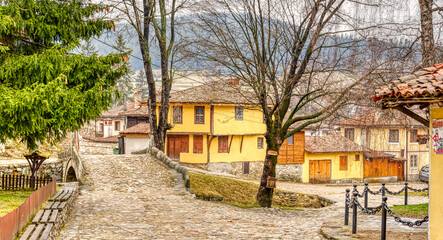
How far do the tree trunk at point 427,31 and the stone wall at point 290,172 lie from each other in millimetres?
30393

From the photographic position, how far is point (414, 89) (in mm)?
7352

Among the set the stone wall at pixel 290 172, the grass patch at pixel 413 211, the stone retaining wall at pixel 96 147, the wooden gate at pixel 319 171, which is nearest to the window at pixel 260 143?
the stone wall at pixel 290 172

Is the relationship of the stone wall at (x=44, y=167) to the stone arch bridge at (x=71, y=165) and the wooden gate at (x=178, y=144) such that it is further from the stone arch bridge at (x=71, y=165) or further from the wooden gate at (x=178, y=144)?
the wooden gate at (x=178, y=144)

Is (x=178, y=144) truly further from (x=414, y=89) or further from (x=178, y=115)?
(x=414, y=89)

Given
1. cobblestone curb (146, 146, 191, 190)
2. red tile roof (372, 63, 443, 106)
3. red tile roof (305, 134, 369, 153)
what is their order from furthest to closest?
red tile roof (305, 134, 369, 153), cobblestone curb (146, 146, 191, 190), red tile roof (372, 63, 443, 106)

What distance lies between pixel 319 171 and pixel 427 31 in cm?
3189

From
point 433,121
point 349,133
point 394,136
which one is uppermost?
point 433,121

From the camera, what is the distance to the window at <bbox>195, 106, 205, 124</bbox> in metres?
37.3

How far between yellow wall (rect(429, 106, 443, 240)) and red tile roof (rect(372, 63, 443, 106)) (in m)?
0.50

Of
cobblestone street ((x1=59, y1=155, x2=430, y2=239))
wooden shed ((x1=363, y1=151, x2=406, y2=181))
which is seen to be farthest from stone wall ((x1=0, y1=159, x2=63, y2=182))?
wooden shed ((x1=363, y1=151, x2=406, y2=181))

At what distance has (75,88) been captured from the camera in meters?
12.5

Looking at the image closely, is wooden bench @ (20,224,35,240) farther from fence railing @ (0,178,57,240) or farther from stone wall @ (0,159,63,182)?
stone wall @ (0,159,63,182)

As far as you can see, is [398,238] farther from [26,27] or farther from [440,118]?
[26,27]

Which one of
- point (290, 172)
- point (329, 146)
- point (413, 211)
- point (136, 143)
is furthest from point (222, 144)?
point (413, 211)
